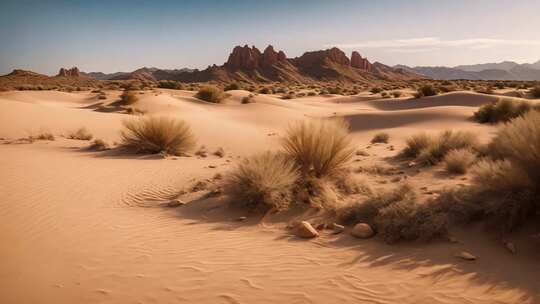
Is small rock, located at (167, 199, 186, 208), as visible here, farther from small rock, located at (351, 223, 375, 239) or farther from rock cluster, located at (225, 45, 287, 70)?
rock cluster, located at (225, 45, 287, 70)

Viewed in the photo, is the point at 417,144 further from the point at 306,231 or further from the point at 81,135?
the point at 81,135

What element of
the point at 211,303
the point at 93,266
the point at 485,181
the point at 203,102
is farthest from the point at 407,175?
the point at 203,102

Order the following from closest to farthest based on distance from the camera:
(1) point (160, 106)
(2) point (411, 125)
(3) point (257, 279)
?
(3) point (257, 279) → (2) point (411, 125) → (1) point (160, 106)

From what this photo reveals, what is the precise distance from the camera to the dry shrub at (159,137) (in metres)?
11.8

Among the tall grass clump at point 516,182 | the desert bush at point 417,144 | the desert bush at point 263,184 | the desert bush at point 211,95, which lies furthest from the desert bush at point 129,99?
the tall grass clump at point 516,182

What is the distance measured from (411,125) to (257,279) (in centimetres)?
1530

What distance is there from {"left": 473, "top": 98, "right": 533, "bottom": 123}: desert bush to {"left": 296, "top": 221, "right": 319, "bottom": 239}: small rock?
46.1ft

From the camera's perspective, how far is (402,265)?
4137mm

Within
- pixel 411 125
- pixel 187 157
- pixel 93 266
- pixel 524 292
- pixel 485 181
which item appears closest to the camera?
pixel 524 292

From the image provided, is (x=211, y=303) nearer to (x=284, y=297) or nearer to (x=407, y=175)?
(x=284, y=297)

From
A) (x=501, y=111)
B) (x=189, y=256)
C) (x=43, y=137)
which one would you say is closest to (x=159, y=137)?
(x=43, y=137)

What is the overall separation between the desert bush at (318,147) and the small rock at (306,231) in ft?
6.86

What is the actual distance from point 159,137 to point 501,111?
579 inches

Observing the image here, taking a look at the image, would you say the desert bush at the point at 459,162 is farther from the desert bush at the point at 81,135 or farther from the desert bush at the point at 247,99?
the desert bush at the point at 247,99
